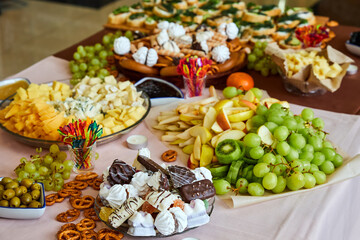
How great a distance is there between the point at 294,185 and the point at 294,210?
8 centimetres

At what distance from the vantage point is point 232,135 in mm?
1389

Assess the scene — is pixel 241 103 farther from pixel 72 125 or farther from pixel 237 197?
pixel 72 125

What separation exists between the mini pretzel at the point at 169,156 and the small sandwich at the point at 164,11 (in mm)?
1324

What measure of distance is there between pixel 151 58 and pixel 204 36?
30cm

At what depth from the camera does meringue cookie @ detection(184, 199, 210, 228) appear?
3.44ft

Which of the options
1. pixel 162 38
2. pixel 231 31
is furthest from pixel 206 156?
pixel 231 31

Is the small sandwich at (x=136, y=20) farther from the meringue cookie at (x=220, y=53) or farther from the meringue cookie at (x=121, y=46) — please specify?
the meringue cookie at (x=220, y=53)

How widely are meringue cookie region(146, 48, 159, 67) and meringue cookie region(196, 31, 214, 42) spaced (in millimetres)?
241

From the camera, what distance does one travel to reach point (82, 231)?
1096 mm

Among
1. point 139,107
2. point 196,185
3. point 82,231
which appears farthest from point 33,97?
point 196,185

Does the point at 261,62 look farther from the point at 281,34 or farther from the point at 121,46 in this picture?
the point at 121,46

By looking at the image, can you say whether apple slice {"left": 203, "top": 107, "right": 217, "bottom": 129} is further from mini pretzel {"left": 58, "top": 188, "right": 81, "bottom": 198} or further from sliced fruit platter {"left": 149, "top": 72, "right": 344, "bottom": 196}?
mini pretzel {"left": 58, "top": 188, "right": 81, "bottom": 198}

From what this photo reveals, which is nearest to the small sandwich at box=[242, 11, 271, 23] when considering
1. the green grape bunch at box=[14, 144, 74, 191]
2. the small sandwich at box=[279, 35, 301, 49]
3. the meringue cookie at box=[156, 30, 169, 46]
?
the small sandwich at box=[279, 35, 301, 49]

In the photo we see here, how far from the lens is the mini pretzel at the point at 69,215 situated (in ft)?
3.76
